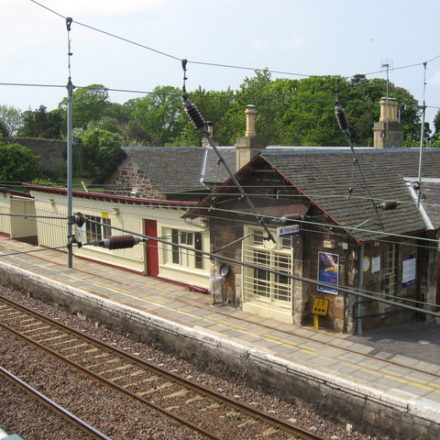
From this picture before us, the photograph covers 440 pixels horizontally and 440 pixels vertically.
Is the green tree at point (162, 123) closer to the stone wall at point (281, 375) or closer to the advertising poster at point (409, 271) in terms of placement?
the stone wall at point (281, 375)

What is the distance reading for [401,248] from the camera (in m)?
14.1

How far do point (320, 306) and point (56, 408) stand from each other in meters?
6.67

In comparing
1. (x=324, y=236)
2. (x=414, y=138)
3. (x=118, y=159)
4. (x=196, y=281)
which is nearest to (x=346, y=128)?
(x=324, y=236)

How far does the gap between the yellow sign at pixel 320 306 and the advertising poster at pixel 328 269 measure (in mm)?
269

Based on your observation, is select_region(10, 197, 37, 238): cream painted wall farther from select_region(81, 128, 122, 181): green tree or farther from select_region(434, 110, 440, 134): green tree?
select_region(434, 110, 440, 134): green tree

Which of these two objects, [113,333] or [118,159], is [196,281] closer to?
[113,333]

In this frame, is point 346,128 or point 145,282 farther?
point 145,282

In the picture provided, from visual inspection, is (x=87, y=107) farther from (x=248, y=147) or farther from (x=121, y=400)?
(x=121, y=400)

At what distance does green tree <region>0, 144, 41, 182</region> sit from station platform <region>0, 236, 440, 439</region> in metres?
20.2

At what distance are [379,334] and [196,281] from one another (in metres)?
6.60

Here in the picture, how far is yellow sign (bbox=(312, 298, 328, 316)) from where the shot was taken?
13375 millimetres

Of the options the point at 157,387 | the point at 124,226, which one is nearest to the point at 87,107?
the point at 124,226

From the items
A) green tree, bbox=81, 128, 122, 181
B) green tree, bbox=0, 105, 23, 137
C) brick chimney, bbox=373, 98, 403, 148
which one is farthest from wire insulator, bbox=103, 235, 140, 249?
green tree, bbox=0, 105, 23, 137

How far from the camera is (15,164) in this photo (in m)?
37.3
